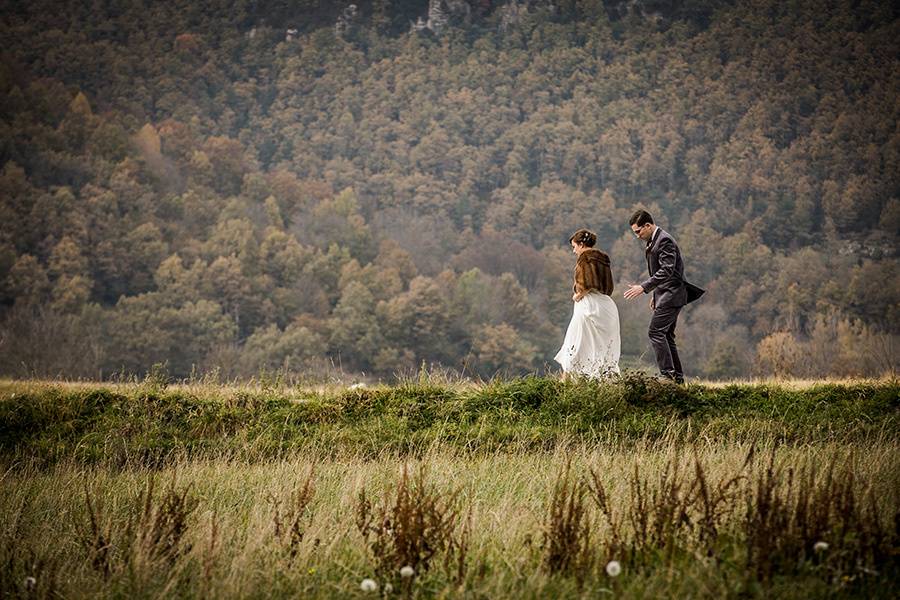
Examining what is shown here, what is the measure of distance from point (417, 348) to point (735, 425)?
229ft

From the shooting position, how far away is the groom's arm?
472 inches

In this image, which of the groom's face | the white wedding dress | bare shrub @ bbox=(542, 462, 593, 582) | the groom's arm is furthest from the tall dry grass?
the white wedding dress

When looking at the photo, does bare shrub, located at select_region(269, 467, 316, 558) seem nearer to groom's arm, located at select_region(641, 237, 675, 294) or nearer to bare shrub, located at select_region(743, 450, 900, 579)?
bare shrub, located at select_region(743, 450, 900, 579)

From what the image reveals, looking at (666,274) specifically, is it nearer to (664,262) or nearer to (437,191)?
(664,262)

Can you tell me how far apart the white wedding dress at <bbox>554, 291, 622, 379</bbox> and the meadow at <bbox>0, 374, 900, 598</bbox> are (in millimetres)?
1140

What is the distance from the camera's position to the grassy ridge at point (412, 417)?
420 inches

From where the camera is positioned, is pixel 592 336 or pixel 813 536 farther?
pixel 592 336

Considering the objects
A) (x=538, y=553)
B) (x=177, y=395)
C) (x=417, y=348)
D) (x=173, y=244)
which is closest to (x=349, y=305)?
(x=417, y=348)

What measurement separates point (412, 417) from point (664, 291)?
11.8 feet

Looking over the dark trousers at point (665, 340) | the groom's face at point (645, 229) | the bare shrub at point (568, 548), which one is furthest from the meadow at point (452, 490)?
the groom's face at point (645, 229)

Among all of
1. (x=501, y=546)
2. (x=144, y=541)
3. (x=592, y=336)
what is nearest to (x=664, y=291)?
(x=592, y=336)

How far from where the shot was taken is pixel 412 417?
11.6 meters

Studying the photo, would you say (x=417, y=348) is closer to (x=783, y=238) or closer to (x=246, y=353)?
(x=246, y=353)

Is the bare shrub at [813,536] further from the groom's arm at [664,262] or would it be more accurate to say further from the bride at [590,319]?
the bride at [590,319]
